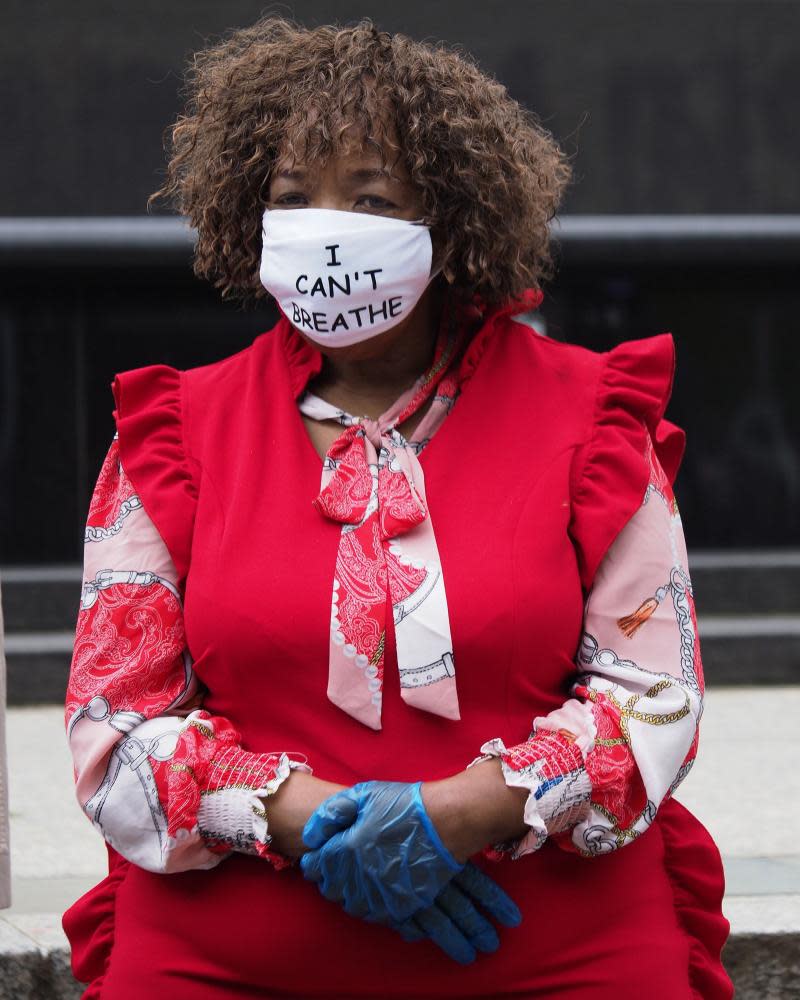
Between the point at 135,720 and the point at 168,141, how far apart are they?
6.52 meters

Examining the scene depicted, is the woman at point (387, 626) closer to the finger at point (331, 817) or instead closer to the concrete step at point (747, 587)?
the finger at point (331, 817)

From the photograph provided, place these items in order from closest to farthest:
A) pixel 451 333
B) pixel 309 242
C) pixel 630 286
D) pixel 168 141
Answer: pixel 309 242, pixel 451 333, pixel 168 141, pixel 630 286

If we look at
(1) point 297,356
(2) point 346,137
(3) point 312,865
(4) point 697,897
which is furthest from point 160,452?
(4) point 697,897

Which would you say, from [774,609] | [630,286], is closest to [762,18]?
[630,286]

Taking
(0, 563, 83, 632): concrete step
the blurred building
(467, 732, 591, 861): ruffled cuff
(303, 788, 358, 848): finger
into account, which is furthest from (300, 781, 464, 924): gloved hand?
the blurred building

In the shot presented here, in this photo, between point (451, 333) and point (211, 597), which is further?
point (451, 333)

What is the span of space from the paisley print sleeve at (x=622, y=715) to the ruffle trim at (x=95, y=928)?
1.88 ft

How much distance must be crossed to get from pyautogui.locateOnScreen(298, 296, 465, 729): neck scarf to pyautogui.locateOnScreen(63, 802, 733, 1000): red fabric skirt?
26 cm

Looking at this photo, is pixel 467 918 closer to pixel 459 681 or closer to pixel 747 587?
pixel 459 681

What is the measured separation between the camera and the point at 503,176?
219 cm

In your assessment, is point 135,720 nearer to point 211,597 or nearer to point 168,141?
point 211,597

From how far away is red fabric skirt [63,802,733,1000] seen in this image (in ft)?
6.43

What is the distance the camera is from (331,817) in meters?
1.85

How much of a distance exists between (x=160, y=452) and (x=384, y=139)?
1.77 feet
